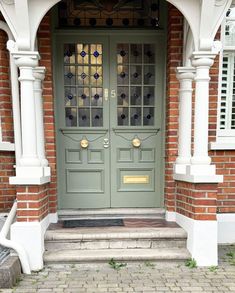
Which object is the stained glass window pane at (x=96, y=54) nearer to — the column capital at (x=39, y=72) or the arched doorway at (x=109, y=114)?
the arched doorway at (x=109, y=114)

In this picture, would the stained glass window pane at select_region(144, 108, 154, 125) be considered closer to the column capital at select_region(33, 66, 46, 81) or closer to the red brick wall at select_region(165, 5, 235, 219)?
the red brick wall at select_region(165, 5, 235, 219)

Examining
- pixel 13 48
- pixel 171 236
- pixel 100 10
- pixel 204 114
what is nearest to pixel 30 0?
pixel 13 48

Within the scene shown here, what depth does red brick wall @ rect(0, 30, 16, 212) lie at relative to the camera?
11.9 feet

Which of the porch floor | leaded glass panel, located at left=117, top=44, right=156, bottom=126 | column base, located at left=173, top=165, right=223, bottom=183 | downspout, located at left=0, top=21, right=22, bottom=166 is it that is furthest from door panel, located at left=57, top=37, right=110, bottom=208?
column base, located at left=173, top=165, right=223, bottom=183

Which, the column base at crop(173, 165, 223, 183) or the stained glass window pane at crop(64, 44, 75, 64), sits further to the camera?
the stained glass window pane at crop(64, 44, 75, 64)

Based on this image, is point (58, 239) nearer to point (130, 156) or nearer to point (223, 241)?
point (130, 156)

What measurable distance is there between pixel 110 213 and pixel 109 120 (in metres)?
1.37

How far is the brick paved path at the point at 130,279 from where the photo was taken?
2.72m

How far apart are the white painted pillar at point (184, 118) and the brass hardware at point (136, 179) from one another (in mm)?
594

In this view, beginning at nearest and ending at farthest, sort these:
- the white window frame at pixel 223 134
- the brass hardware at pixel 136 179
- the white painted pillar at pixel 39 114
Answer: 1. the white painted pillar at pixel 39 114
2. the white window frame at pixel 223 134
3. the brass hardware at pixel 136 179

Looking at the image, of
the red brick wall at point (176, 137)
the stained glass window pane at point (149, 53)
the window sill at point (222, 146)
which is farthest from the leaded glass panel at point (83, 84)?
the window sill at point (222, 146)

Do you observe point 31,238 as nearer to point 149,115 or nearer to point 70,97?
point 70,97

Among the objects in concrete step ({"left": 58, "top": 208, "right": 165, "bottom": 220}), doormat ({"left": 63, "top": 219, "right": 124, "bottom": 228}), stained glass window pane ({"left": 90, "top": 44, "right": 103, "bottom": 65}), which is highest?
stained glass window pane ({"left": 90, "top": 44, "right": 103, "bottom": 65})

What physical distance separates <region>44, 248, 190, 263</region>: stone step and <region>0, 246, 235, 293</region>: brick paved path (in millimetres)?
68
